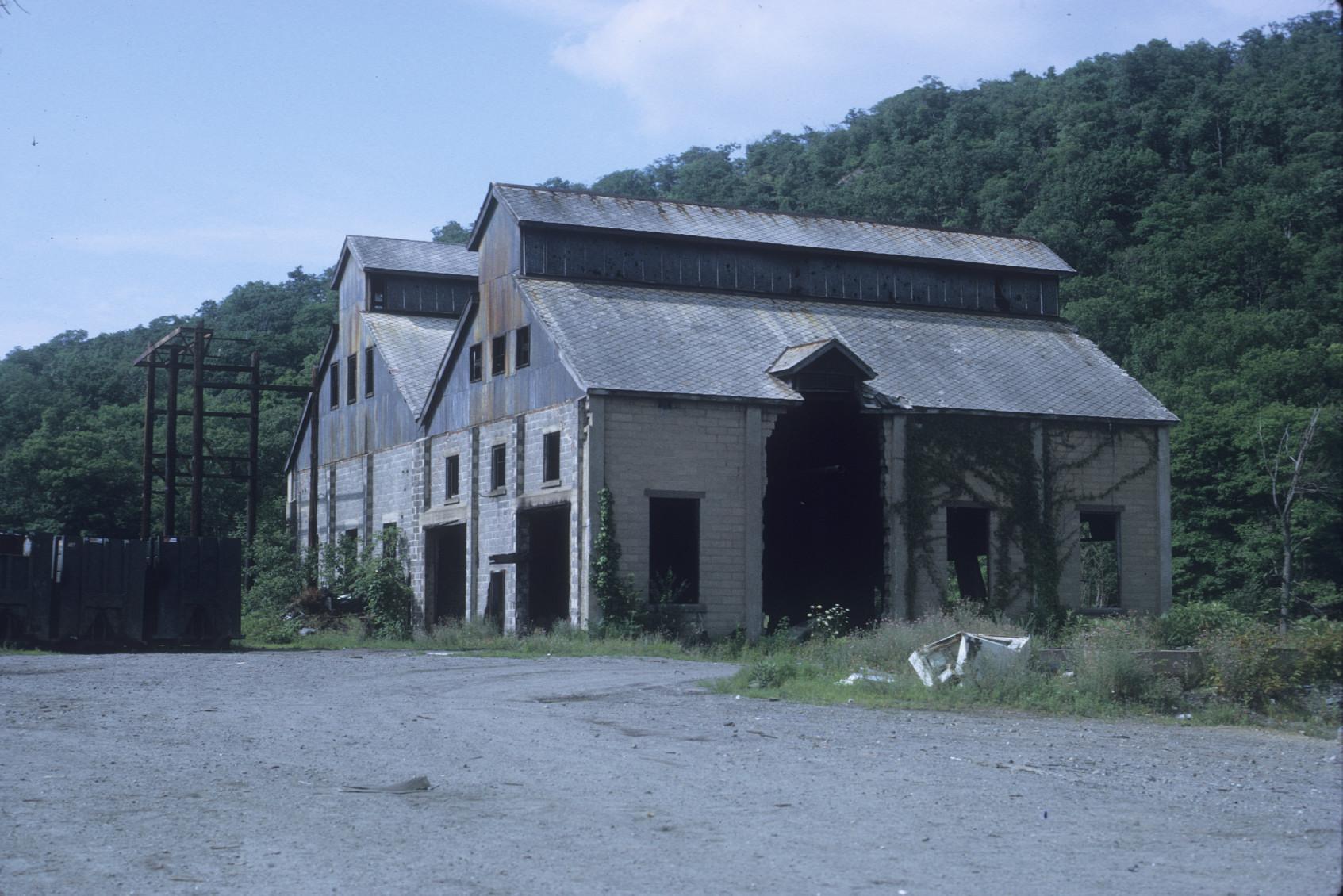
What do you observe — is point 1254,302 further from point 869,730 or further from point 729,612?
point 869,730

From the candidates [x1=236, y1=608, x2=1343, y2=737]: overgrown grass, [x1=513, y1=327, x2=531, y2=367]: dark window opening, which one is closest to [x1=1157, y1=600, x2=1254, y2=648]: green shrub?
[x1=236, y1=608, x2=1343, y2=737]: overgrown grass

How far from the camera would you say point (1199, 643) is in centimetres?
1728

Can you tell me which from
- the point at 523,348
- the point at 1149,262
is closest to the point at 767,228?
the point at 523,348

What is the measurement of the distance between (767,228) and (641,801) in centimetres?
2655

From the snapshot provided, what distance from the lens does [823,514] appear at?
34.1m

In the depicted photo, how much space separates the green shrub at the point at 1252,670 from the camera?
15.8 m

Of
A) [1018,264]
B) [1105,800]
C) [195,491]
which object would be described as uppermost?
[1018,264]

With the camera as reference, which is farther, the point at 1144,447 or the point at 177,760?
the point at 1144,447

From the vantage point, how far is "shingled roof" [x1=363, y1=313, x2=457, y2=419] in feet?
123

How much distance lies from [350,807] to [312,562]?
31.1 m

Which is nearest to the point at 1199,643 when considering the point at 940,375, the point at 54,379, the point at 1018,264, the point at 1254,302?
the point at 940,375

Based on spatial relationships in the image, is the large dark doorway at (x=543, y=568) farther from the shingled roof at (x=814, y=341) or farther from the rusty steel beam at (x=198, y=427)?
the rusty steel beam at (x=198, y=427)

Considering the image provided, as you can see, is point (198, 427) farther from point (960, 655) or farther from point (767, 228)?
point (960, 655)

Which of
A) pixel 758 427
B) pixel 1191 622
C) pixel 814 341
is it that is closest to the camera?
pixel 1191 622
